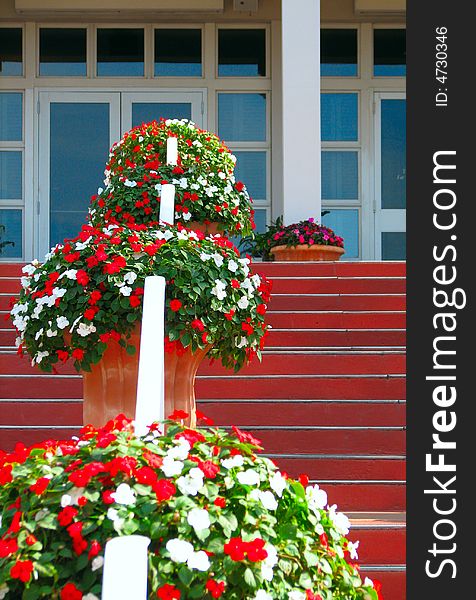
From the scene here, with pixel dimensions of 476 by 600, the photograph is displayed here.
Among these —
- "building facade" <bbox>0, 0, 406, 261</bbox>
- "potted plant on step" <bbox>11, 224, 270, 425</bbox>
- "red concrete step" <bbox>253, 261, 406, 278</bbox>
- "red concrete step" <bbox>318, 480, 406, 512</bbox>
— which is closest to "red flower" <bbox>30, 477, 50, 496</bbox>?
"potted plant on step" <bbox>11, 224, 270, 425</bbox>

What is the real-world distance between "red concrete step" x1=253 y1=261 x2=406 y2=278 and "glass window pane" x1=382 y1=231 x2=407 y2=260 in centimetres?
451

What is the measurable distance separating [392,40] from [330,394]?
291 inches

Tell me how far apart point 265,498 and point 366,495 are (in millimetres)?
2251

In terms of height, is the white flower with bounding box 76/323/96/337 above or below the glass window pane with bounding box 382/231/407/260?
below

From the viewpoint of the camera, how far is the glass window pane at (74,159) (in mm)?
10656

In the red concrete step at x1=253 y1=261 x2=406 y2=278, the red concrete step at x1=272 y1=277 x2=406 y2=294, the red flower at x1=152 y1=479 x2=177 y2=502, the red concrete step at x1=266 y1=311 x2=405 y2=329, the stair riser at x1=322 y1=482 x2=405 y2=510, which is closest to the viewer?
the red flower at x1=152 y1=479 x2=177 y2=502

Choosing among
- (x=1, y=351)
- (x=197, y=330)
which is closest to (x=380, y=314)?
(x=1, y=351)

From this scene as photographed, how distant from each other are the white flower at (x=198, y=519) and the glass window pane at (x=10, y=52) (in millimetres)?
9990

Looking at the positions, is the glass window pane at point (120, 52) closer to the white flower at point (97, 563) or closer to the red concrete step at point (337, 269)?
the red concrete step at point (337, 269)

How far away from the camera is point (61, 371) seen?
477 cm

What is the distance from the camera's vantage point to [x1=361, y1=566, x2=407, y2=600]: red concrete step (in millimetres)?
3365

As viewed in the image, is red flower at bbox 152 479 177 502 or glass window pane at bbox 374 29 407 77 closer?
red flower at bbox 152 479 177 502

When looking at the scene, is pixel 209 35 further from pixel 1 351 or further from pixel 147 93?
pixel 1 351

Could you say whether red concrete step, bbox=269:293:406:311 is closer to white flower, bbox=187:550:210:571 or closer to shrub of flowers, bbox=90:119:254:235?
shrub of flowers, bbox=90:119:254:235
